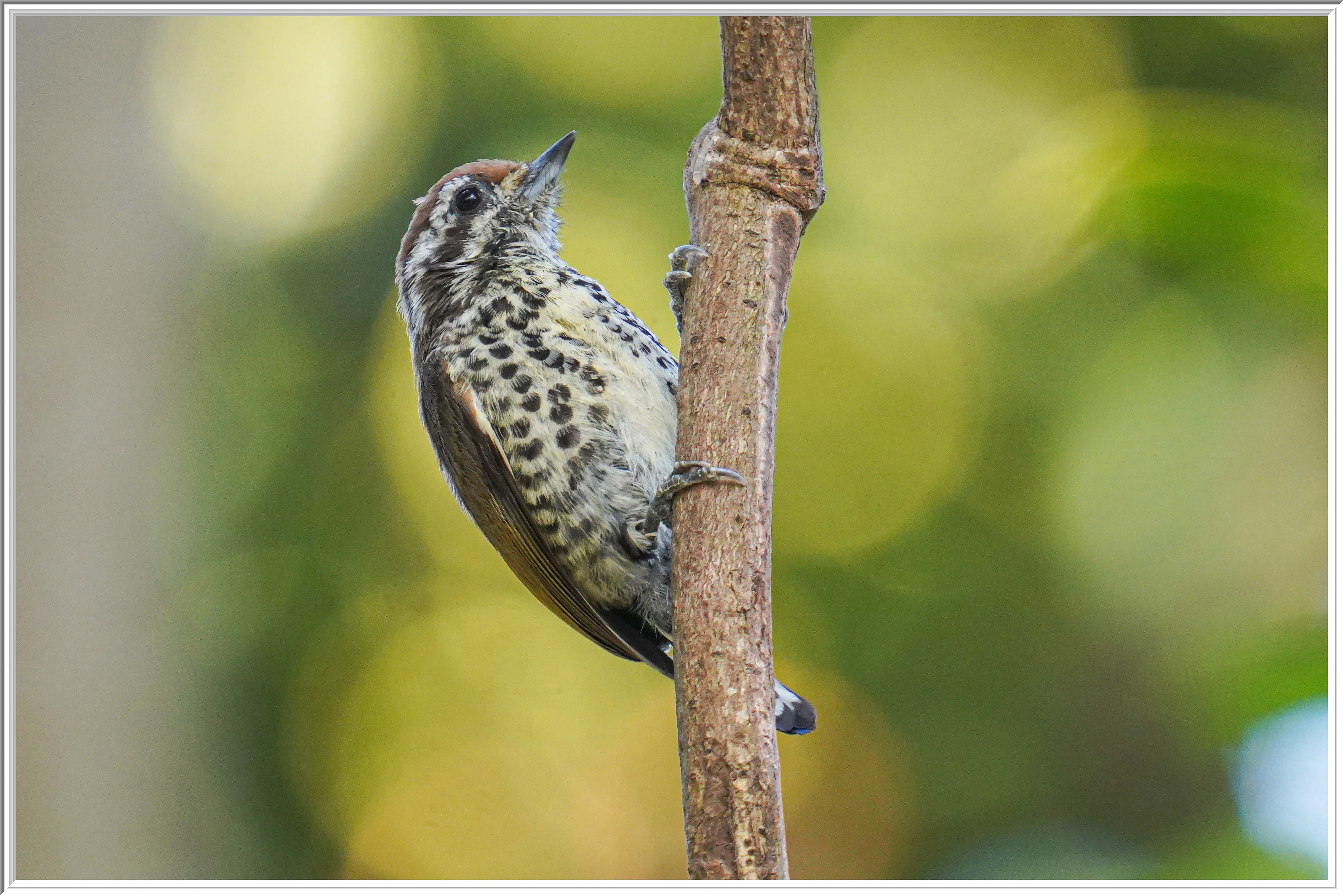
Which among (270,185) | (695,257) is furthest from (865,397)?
(270,185)

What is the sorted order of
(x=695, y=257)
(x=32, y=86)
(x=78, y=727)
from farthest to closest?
(x=78, y=727) → (x=32, y=86) → (x=695, y=257)

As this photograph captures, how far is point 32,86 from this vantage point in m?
2.13

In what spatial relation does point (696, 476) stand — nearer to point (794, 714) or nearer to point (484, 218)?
point (794, 714)

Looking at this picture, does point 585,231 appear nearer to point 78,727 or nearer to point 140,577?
point 140,577

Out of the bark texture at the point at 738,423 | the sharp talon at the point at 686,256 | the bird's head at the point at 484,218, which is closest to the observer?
the bark texture at the point at 738,423

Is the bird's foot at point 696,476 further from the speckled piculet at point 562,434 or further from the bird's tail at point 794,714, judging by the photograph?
the bird's tail at point 794,714

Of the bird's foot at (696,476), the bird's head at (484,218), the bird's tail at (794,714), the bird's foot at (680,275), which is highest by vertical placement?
the bird's head at (484,218)

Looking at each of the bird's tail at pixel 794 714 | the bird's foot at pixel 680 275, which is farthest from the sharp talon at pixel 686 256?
the bird's tail at pixel 794 714

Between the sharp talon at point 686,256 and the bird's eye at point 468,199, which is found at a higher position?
the bird's eye at point 468,199

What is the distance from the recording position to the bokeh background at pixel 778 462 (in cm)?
212

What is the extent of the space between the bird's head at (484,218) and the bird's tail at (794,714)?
3.88ft

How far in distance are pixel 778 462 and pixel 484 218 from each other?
103 cm

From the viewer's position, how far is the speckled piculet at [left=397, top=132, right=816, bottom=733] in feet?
7.29

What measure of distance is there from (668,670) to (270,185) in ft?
5.11
